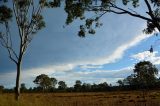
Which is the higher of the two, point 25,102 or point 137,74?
point 137,74

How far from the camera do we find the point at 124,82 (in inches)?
5192

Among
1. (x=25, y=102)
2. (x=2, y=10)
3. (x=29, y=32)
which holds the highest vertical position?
(x=2, y=10)

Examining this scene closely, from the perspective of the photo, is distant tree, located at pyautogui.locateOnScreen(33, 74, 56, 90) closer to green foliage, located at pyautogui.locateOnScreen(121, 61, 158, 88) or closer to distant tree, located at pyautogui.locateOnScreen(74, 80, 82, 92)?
distant tree, located at pyautogui.locateOnScreen(74, 80, 82, 92)

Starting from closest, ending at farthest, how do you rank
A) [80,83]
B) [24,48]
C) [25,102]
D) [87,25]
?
[25,102] → [87,25] → [24,48] → [80,83]

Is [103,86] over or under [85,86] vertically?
under

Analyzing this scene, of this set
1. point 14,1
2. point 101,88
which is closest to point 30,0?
point 14,1

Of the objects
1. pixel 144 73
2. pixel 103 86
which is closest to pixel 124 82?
pixel 103 86

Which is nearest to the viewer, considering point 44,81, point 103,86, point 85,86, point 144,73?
point 144,73

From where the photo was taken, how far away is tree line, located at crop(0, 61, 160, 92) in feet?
266

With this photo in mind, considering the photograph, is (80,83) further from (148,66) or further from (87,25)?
(87,25)

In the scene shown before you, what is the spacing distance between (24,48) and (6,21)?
4164 mm

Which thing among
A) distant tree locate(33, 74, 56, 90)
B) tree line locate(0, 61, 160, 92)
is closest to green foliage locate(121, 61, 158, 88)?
tree line locate(0, 61, 160, 92)

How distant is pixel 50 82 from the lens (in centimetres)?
12725

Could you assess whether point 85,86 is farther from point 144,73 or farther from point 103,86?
point 144,73
